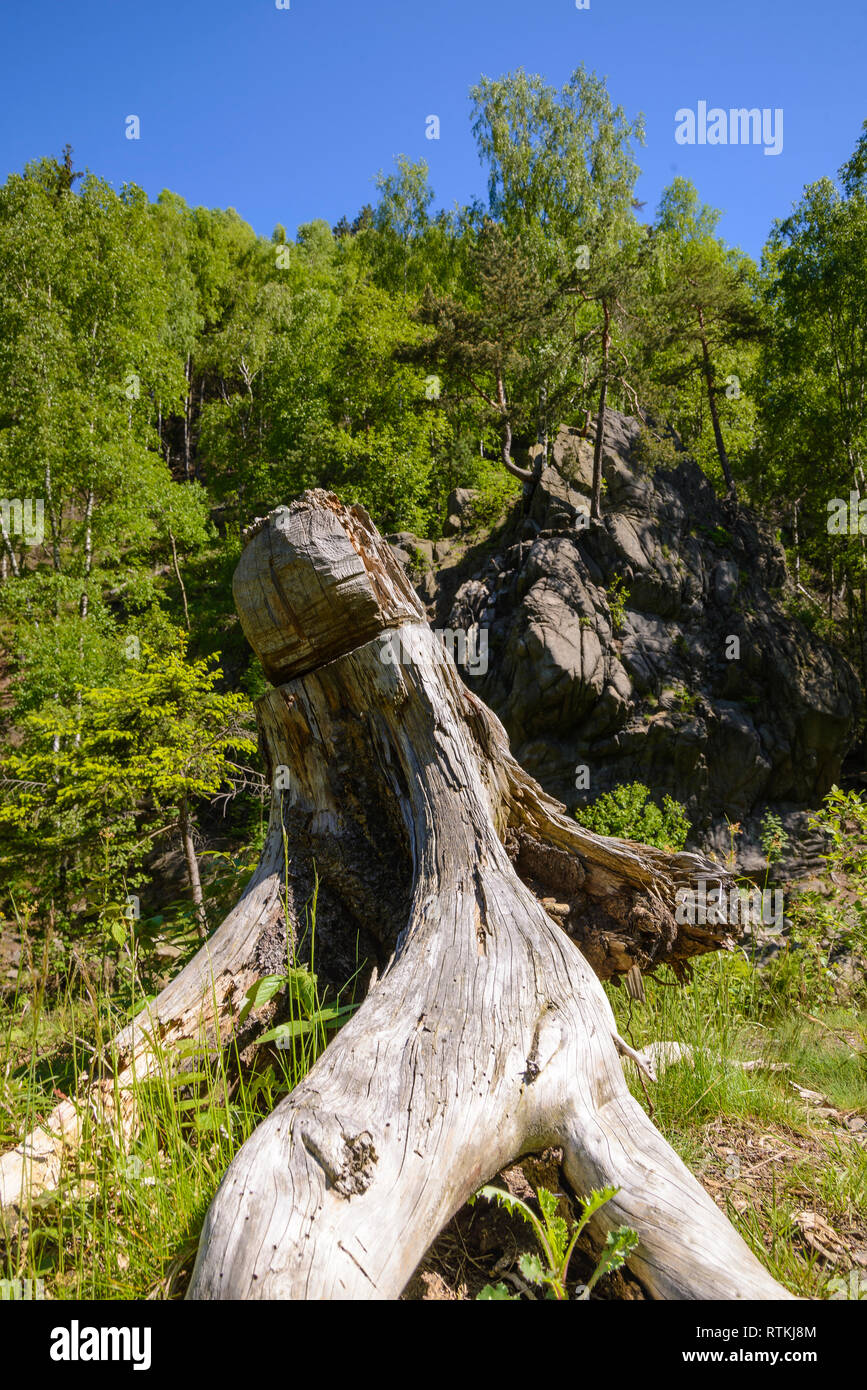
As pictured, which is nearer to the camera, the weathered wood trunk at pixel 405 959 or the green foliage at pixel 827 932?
the weathered wood trunk at pixel 405 959

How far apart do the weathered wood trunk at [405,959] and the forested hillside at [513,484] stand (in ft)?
19.7

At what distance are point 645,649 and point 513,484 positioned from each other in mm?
8622

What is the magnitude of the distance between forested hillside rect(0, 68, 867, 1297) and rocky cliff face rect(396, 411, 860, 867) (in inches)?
3.1

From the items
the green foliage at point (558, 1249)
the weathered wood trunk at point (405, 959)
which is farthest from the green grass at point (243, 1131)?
the green foliage at point (558, 1249)

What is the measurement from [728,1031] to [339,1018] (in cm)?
180

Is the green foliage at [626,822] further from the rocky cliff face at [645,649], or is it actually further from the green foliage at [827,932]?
the rocky cliff face at [645,649]

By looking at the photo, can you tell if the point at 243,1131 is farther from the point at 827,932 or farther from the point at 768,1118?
the point at 827,932

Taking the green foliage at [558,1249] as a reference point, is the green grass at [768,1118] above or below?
below

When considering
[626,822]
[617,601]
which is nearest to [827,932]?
[626,822]

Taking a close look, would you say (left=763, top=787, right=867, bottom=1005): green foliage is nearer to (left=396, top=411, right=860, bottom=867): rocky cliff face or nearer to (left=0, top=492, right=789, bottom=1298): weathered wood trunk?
(left=0, top=492, right=789, bottom=1298): weathered wood trunk

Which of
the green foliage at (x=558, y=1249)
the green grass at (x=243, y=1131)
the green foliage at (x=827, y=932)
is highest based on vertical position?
the green foliage at (x=558, y=1249)

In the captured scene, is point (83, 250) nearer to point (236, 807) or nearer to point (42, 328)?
point (42, 328)

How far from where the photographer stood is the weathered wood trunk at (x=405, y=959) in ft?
5.13

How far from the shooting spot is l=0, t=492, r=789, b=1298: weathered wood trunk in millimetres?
1562
